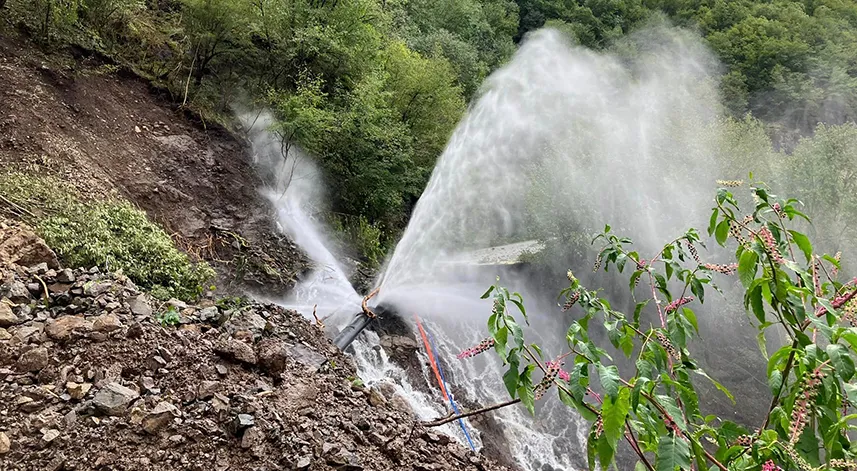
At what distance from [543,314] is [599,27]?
34561 millimetres

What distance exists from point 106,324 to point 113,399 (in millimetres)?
802

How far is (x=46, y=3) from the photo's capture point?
8312 millimetres

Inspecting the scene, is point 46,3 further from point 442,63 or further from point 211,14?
point 442,63

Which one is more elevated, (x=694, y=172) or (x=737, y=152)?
(x=737, y=152)

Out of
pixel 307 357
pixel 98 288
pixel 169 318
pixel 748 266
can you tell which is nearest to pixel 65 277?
pixel 98 288

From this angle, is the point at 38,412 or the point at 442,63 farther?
the point at 442,63

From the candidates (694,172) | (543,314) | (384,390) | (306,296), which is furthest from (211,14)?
(694,172)

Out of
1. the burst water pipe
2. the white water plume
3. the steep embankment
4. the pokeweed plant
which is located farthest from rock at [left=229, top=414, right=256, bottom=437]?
the white water plume

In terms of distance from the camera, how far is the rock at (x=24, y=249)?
450 cm

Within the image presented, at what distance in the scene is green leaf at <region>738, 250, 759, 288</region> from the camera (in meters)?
1.34

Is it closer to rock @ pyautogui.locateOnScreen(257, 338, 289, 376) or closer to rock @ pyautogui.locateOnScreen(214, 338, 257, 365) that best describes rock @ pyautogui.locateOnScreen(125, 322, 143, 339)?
rock @ pyautogui.locateOnScreen(214, 338, 257, 365)

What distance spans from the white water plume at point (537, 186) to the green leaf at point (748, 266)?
29.1 feet

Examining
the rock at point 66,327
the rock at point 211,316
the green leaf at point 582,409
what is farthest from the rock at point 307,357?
the green leaf at point 582,409

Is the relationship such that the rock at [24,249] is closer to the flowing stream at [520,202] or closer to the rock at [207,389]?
the rock at [207,389]
